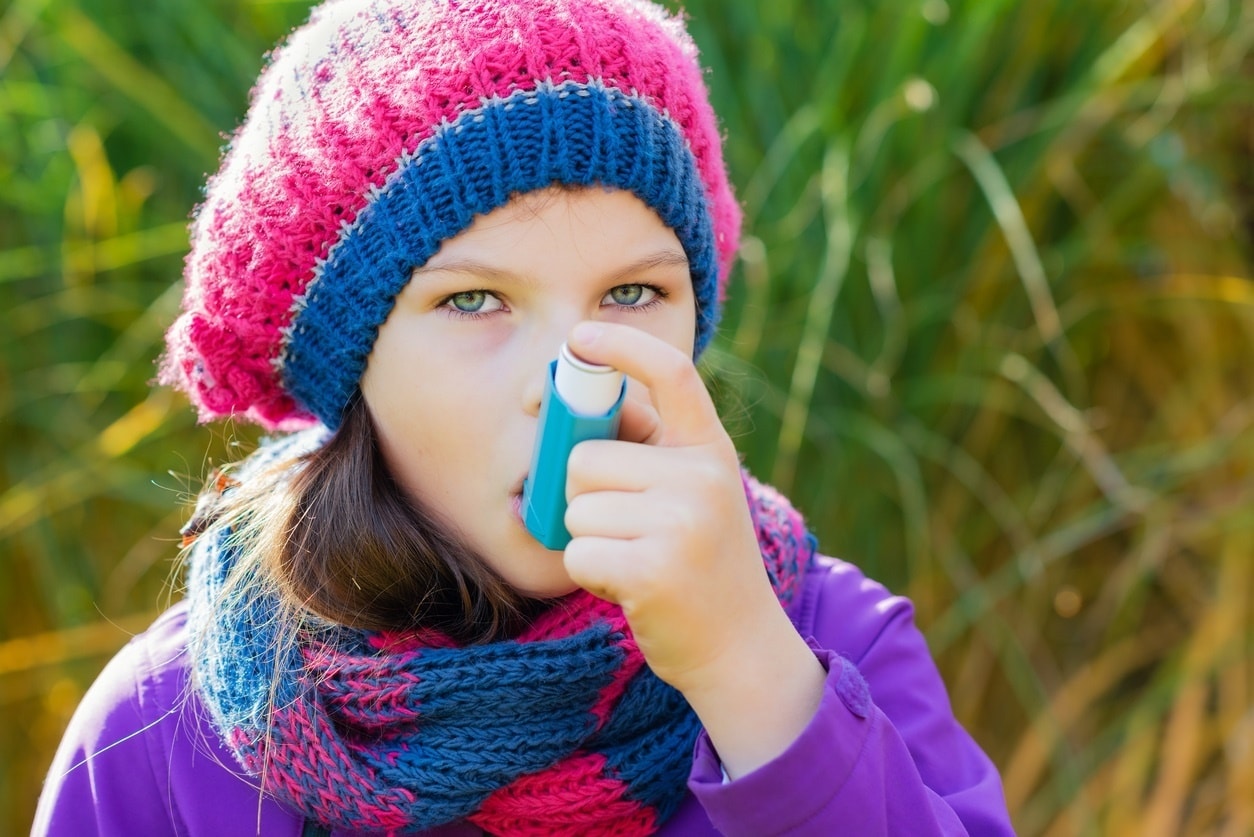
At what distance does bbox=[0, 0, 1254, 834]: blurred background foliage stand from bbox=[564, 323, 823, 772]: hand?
39.6 inches

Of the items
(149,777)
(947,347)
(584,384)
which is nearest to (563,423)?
(584,384)

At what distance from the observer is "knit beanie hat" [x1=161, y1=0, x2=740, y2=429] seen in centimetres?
128

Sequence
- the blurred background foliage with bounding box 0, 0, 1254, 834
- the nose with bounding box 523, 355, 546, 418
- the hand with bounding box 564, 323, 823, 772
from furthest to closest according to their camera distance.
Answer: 1. the blurred background foliage with bounding box 0, 0, 1254, 834
2. the nose with bounding box 523, 355, 546, 418
3. the hand with bounding box 564, 323, 823, 772

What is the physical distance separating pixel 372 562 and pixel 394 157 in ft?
1.44

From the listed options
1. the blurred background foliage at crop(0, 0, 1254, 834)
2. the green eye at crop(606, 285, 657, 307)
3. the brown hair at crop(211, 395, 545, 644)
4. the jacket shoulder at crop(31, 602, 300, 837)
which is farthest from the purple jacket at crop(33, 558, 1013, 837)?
the blurred background foliage at crop(0, 0, 1254, 834)

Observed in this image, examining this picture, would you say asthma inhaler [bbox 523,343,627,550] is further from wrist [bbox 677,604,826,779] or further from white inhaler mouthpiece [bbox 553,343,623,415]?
wrist [bbox 677,604,826,779]

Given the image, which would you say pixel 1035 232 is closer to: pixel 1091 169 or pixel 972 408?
Answer: pixel 1091 169

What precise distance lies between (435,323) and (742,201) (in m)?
1.12

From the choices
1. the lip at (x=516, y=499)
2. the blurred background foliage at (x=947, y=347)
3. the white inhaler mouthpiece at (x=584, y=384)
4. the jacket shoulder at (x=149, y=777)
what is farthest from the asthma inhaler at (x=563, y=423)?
the blurred background foliage at (x=947, y=347)

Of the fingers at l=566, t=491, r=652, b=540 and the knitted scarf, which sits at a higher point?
the fingers at l=566, t=491, r=652, b=540

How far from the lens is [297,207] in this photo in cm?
133

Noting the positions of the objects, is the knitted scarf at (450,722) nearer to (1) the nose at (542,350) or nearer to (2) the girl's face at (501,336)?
(2) the girl's face at (501,336)

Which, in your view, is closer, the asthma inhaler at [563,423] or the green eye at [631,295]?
the asthma inhaler at [563,423]

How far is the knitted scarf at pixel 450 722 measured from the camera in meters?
1.26
